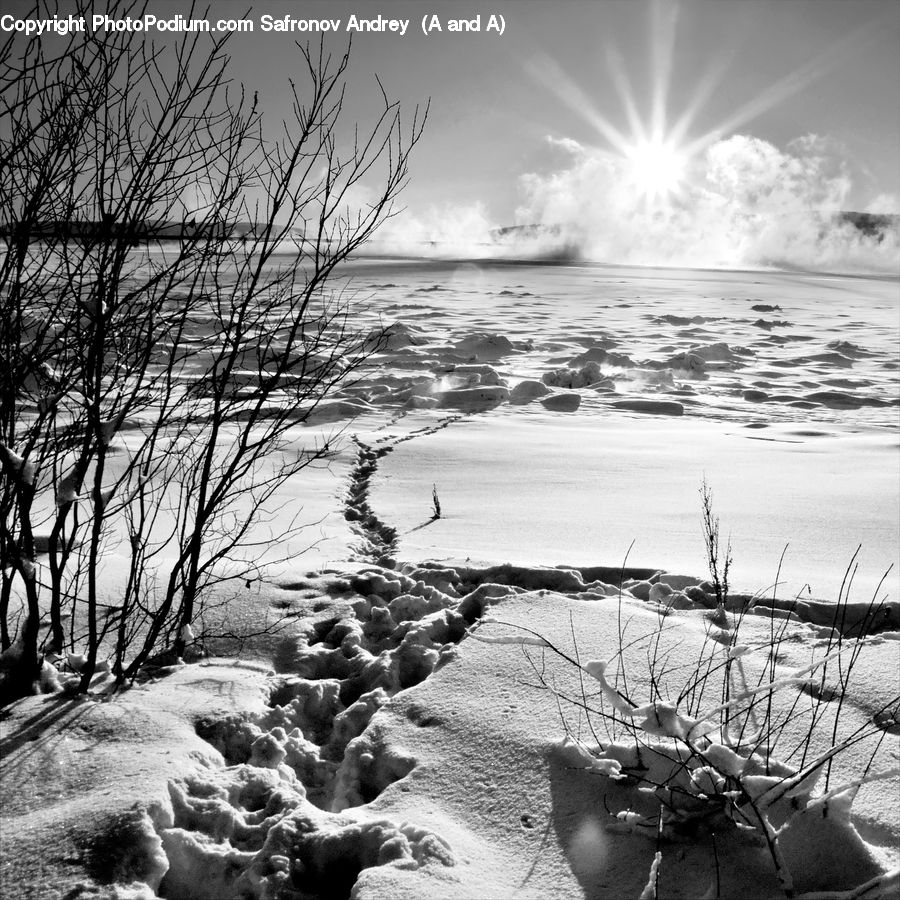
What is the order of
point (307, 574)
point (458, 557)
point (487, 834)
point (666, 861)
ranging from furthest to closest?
point (458, 557)
point (307, 574)
point (487, 834)
point (666, 861)

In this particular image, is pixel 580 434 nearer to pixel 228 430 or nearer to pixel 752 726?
pixel 228 430

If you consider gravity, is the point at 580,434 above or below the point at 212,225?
below

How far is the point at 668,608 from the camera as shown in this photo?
2.80 m

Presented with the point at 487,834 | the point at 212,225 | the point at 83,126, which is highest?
the point at 83,126

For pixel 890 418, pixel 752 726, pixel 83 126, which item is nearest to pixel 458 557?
pixel 752 726

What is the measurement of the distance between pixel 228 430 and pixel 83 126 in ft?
13.7

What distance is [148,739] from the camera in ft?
6.31

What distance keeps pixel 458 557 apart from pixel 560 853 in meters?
1.77

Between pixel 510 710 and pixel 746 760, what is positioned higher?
pixel 746 760

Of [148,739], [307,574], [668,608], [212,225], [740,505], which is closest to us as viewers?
[148,739]

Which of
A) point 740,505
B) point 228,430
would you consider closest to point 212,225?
point 740,505

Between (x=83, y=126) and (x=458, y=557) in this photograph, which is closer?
(x=83, y=126)

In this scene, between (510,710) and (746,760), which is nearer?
(746,760)

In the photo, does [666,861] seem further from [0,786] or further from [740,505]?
[740,505]
